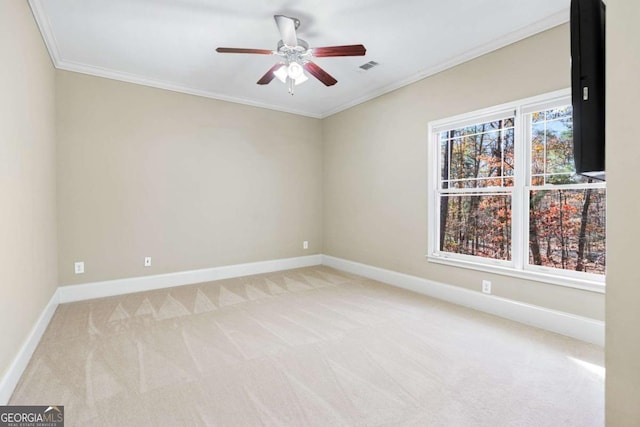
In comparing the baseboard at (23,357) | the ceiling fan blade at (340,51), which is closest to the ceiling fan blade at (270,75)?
the ceiling fan blade at (340,51)

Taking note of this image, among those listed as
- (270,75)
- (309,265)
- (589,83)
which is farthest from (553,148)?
(309,265)

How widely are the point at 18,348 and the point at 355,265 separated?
384cm

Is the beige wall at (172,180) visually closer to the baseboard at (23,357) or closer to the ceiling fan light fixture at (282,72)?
the baseboard at (23,357)

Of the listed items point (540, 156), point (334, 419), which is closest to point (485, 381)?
point (334, 419)

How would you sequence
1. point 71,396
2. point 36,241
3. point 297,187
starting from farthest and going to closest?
point 297,187 < point 36,241 < point 71,396

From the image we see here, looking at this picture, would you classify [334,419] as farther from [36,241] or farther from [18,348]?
[36,241]

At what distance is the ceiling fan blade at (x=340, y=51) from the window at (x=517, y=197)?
161cm

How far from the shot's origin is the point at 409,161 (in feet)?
13.3

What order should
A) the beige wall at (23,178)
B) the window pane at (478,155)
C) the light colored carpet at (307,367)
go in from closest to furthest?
the light colored carpet at (307,367) < the beige wall at (23,178) < the window pane at (478,155)

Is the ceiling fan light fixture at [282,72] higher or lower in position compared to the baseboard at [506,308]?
higher

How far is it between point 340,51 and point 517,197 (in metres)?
2.19

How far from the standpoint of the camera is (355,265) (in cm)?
493

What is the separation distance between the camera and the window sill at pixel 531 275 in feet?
8.48

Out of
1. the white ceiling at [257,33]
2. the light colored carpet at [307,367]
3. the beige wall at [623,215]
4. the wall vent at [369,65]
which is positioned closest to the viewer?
the beige wall at [623,215]
